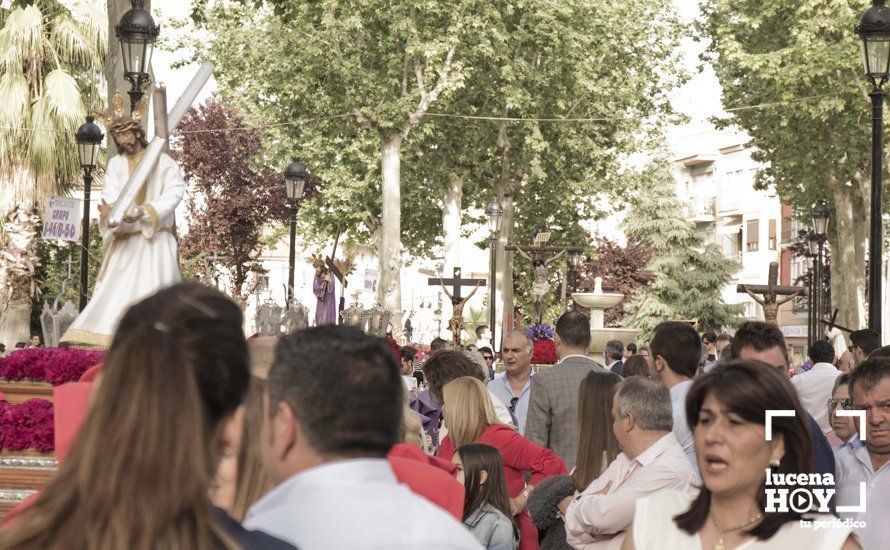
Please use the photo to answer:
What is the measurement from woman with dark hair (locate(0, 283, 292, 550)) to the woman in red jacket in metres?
5.18

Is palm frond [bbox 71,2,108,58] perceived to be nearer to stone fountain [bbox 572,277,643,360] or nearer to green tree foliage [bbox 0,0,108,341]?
green tree foliage [bbox 0,0,108,341]

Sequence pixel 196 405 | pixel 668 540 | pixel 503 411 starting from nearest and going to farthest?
pixel 196 405, pixel 668 540, pixel 503 411

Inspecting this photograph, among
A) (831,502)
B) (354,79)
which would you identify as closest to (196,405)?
(831,502)

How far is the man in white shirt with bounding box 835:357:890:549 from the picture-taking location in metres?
5.70

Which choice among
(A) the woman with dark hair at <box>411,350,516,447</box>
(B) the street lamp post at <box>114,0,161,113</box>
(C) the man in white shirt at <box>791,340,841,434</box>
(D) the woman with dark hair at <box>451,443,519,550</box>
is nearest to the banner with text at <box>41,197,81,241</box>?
(B) the street lamp post at <box>114,0,161,113</box>

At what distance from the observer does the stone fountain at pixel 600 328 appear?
28562 millimetres

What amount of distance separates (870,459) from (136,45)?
32.7 feet

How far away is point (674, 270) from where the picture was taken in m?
76.0

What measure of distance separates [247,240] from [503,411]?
4215 cm

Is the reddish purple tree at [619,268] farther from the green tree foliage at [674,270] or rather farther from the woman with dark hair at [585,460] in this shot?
the woman with dark hair at [585,460]

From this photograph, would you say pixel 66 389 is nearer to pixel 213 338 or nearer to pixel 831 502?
pixel 213 338

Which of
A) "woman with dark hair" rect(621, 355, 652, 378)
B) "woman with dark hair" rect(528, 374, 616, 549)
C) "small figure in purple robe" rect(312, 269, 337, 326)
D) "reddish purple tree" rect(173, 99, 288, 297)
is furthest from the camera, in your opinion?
"reddish purple tree" rect(173, 99, 288, 297)

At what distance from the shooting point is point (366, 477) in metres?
2.95

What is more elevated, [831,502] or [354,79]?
[354,79]
